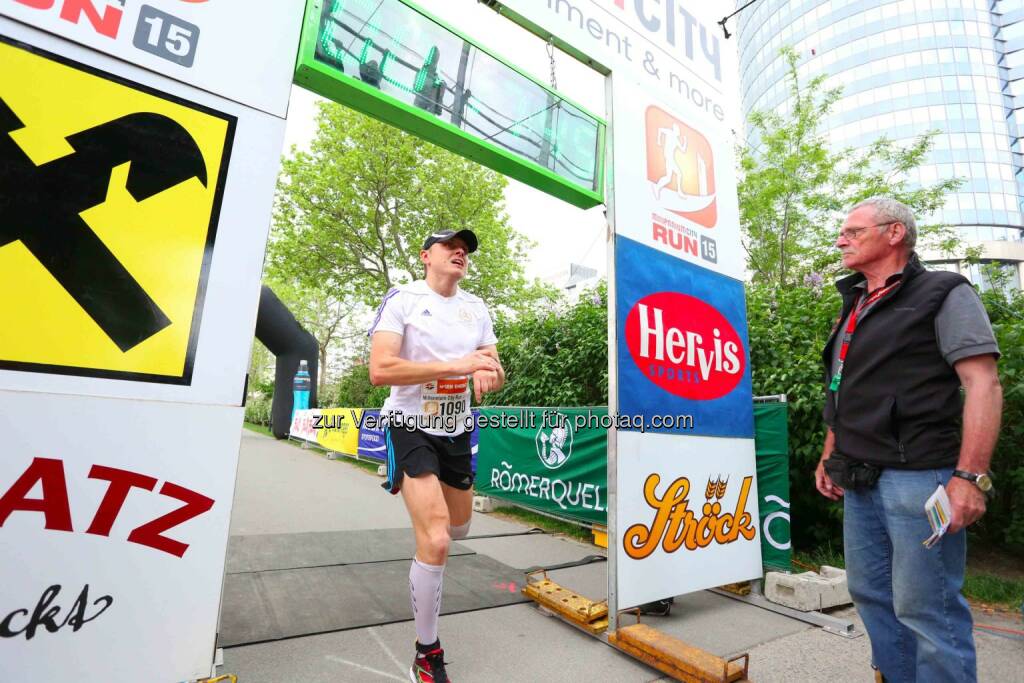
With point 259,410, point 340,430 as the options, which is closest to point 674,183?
point 340,430

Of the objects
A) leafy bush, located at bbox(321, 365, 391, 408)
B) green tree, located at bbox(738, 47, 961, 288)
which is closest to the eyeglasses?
green tree, located at bbox(738, 47, 961, 288)

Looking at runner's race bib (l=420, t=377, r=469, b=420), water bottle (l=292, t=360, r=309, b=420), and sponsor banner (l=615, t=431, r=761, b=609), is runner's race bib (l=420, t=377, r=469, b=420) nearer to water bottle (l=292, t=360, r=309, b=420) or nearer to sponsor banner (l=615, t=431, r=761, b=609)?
water bottle (l=292, t=360, r=309, b=420)

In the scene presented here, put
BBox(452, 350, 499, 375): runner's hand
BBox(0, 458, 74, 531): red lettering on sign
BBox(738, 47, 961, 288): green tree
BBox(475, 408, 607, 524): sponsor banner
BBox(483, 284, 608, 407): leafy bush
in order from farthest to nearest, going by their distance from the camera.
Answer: BBox(738, 47, 961, 288): green tree, BBox(483, 284, 608, 407): leafy bush, BBox(475, 408, 607, 524): sponsor banner, BBox(452, 350, 499, 375): runner's hand, BBox(0, 458, 74, 531): red lettering on sign

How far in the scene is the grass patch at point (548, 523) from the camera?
570 cm

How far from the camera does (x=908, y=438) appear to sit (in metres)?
1.91

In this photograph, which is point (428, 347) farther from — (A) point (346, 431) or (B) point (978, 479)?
(A) point (346, 431)

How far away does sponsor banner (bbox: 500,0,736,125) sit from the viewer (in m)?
3.24

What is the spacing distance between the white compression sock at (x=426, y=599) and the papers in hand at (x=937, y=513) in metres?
1.93

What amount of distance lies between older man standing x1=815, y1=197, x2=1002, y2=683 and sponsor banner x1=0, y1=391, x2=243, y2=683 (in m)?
2.44

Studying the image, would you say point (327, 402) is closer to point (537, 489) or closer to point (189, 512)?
point (537, 489)

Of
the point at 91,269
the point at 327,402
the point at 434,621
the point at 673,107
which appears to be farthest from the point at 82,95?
the point at 327,402

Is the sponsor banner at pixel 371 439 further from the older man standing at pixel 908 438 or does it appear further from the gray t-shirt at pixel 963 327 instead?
the gray t-shirt at pixel 963 327

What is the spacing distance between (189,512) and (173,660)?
46cm

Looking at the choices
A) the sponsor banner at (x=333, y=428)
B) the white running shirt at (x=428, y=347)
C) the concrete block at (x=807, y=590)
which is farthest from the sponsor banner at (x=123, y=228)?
the sponsor banner at (x=333, y=428)
